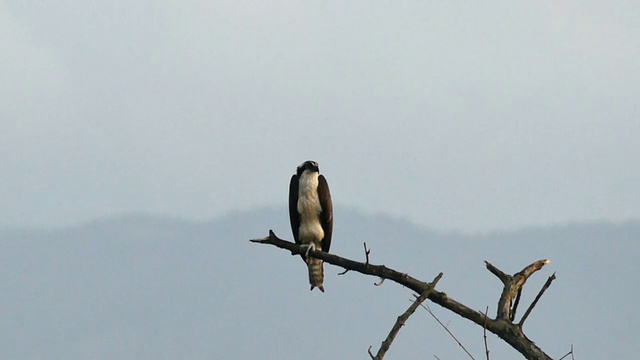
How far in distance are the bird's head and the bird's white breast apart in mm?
117

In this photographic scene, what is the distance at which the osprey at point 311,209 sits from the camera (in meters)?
11.6

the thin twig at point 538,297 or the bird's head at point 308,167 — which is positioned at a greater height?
the bird's head at point 308,167

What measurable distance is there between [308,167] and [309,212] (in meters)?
0.62

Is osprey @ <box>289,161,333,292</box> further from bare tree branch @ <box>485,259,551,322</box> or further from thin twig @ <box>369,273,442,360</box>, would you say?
thin twig @ <box>369,273,442,360</box>

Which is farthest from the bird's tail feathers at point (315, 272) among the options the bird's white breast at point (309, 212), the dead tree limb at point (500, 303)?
the dead tree limb at point (500, 303)

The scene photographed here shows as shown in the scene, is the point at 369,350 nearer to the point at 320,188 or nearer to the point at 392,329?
Answer: the point at 392,329

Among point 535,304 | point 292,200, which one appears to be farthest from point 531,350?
point 292,200

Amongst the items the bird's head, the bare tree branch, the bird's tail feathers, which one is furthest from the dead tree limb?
the bird's head

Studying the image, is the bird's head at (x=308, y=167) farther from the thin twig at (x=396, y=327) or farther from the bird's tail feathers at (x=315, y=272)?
the thin twig at (x=396, y=327)

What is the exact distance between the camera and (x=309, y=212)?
38.1 feet

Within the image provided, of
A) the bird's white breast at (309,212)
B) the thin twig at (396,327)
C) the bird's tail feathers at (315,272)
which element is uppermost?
the bird's white breast at (309,212)

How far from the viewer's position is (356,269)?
8336mm

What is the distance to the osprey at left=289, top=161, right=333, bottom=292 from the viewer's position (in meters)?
11.6

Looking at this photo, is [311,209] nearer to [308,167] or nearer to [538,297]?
[308,167]
